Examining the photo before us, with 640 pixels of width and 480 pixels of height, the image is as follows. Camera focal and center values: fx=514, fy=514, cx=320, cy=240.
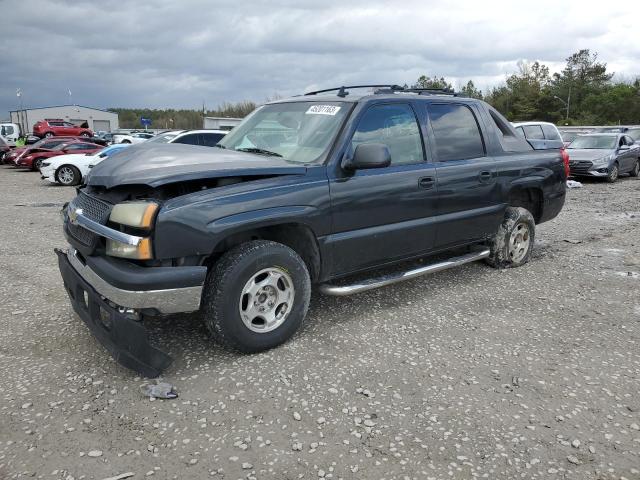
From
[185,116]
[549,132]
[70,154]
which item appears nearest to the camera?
[549,132]

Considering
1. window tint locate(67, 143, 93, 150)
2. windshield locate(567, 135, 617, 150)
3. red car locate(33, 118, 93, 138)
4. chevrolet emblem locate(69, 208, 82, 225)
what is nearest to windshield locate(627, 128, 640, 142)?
windshield locate(567, 135, 617, 150)

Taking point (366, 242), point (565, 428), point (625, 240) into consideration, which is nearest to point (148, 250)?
point (366, 242)

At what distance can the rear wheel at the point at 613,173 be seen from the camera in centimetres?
1539

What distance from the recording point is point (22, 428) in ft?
9.20

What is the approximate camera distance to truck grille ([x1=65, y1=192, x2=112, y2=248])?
3.35 m

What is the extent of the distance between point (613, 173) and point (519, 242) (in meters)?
12.0

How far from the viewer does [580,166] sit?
15398 mm

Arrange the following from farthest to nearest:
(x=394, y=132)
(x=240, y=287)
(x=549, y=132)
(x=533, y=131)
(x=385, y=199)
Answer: (x=549, y=132), (x=533, y=131), (x=394, y=132), (x=385, y=199), (x=240, y=287)

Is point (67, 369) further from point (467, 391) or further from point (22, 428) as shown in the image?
point (467, 391)

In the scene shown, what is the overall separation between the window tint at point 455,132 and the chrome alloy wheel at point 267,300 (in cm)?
196

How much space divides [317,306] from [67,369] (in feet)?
6.76

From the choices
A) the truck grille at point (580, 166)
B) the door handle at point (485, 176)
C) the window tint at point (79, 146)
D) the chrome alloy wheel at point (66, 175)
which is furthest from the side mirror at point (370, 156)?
the window tint at point (79, 146)

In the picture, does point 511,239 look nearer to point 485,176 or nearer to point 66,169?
point 485,176

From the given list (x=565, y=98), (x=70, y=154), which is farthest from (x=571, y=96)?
(x=70, y=154)
